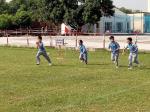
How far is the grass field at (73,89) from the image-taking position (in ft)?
37.4

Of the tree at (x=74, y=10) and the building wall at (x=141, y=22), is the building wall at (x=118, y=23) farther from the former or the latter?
the tree at (x=74, y=10)

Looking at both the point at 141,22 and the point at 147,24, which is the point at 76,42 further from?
the point at 141,22

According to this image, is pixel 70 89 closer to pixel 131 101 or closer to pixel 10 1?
pixel 131 101

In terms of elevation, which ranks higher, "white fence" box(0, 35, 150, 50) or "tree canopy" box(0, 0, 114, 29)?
"tree canopy" box(0, 0, 114, 29)

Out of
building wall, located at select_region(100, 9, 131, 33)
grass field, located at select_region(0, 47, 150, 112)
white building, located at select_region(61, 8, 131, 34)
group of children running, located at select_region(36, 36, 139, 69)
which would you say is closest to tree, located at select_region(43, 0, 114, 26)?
white building, located at select_region(61, 8, 131, 34)

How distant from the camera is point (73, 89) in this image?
46.8 ft

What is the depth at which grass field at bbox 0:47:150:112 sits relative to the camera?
11391mm

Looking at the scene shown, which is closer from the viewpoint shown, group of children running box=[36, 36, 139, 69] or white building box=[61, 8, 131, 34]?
group of children running box=[36, 36, 139, 69]

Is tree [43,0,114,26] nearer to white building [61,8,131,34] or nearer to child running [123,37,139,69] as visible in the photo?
white building [61,8,131,34]

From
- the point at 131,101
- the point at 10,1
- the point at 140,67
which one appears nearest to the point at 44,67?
the point at 140,67

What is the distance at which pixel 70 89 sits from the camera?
14.3m

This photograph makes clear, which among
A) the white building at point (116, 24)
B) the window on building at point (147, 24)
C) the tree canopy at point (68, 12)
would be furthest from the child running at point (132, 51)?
the window on building at point (147, 24)

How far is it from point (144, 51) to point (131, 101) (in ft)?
69.3

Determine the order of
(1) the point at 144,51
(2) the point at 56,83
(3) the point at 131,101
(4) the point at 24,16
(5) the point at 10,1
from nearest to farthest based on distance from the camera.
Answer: (3) the point at 131,101, (2) the point at 56,83, (1) the point at 144,51, (4) the point at 24,16, (5) the point at 10,1
